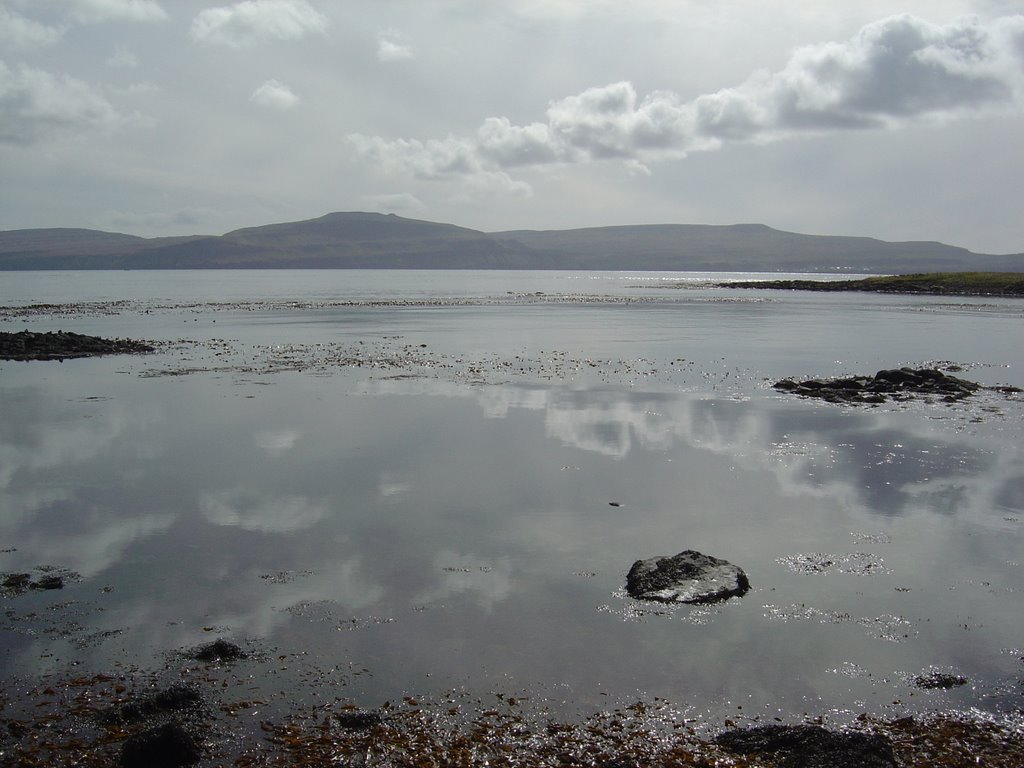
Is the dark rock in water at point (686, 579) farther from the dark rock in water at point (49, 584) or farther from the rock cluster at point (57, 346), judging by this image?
the rock cluster at point (57, 346)

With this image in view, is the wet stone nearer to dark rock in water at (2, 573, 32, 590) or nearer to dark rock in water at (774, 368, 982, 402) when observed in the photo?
dark rock in water at (774, 368, 982, 402)

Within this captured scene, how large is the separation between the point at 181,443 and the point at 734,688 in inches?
646

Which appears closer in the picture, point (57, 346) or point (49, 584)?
point (49, 584)

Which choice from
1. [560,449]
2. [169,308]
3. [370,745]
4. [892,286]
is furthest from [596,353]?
[892,286]

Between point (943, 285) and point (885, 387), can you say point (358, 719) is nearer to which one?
point (885, 387)

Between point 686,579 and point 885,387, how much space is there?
22.2 m

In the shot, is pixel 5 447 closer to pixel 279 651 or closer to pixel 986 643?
pixel 279 651

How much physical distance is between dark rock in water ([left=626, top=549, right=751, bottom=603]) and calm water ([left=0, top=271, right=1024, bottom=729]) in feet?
0.92

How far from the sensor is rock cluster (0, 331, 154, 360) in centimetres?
3975

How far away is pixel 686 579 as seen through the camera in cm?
1170

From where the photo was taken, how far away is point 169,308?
84562 mm

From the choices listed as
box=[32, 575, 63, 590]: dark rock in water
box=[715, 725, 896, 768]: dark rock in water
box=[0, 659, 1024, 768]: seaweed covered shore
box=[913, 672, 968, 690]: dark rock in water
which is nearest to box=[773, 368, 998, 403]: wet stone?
box=[913, 672, 968, 690]: dark rock in water

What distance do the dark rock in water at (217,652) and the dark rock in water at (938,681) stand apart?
785 centimetres

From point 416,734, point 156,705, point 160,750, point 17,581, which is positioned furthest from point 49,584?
point 416,734
